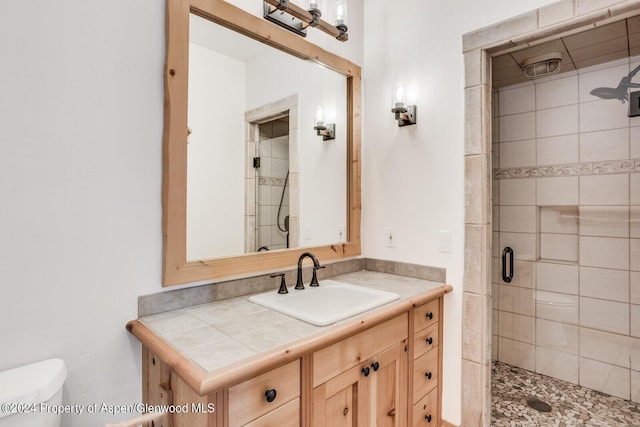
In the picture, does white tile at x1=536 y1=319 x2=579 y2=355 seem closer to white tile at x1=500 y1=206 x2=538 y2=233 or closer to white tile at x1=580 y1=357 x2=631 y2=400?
white tile at x1=580 y1=357 x2=631 y2=400

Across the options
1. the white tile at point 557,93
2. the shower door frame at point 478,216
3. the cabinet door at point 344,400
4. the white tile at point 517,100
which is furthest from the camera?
the white tile at point 517,100

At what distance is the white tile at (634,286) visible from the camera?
2.15 meters

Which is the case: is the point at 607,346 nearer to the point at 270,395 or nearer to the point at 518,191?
the point at 518,191

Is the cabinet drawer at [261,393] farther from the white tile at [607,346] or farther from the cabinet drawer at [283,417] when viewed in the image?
the white tile at [607,346]

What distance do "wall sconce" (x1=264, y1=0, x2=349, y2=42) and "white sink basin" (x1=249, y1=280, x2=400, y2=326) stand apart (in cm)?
133

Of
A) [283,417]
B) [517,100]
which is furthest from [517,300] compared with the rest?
[283,417]

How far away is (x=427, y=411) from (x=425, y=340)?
380 mm

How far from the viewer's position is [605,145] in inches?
88.4

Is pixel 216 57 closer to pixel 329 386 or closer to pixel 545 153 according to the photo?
pixel 329 386

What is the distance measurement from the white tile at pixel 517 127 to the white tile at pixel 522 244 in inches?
30.3

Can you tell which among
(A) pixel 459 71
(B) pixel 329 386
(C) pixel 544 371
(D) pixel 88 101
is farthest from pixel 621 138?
(D) pixel 88 101

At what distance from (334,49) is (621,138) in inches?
78.5

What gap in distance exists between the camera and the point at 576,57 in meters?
2.06

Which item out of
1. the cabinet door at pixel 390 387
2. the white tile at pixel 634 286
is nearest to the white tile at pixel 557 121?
the white tile at pixel 634 286
